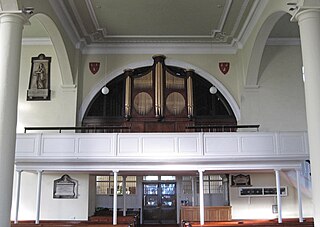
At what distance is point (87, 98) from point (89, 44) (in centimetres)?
217

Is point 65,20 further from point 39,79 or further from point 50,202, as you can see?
point 50,202

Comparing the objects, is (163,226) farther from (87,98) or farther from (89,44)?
(89,44)

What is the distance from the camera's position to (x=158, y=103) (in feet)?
45.4

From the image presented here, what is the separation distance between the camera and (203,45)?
15508 mm

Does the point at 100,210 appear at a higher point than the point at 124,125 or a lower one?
lower

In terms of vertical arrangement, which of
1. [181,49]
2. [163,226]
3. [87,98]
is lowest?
[163,226]

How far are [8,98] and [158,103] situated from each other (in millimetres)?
6505

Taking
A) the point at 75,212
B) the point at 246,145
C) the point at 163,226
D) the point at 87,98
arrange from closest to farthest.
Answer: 1. the point at 246,145
2. the point at 75,212
3. the point at 87,98
4. the point at 163,226

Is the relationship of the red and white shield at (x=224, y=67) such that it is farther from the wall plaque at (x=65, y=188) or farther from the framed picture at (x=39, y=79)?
the wall plaque at (x=65, y=188)

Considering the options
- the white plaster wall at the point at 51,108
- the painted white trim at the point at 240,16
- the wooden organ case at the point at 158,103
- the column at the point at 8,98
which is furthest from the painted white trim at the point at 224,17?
the column at the point at 8,98

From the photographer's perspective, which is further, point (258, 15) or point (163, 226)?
point (163, 226)

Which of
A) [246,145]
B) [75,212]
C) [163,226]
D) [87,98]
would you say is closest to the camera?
[246,145]

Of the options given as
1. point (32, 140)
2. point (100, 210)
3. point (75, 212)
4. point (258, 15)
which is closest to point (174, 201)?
point (100, 210)

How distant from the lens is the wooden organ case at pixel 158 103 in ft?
46.1
